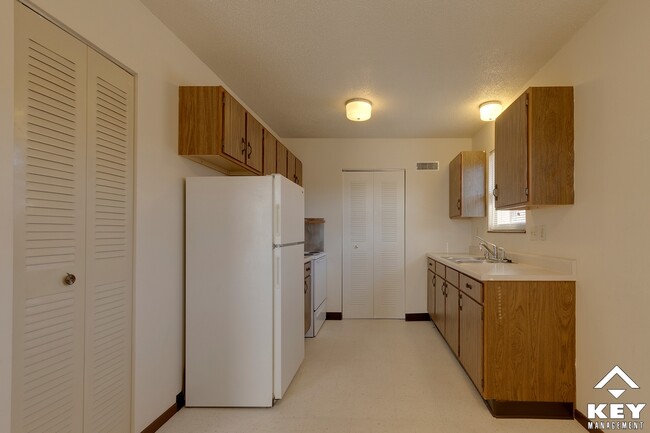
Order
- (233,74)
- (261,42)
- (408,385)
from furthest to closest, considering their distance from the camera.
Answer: (233,74)
(408,385)
(261,42)

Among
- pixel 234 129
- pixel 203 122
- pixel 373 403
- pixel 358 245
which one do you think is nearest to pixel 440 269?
pixel 358 245

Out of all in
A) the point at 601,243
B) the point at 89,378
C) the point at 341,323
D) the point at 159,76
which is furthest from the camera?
the point at 341,323

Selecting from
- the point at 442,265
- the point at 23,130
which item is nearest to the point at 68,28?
the point at 23,130

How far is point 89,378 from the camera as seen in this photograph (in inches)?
64.7

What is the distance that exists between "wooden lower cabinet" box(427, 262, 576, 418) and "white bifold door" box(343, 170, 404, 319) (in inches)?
97.6

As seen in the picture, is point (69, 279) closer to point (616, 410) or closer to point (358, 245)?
point (616, 410)

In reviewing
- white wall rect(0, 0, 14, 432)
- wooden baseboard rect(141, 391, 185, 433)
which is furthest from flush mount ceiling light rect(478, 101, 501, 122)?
wooden baseboard rect(141, 391, 185, 433)

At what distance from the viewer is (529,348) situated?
224 centimetres

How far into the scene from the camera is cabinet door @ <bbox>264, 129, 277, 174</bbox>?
3324 millimetres

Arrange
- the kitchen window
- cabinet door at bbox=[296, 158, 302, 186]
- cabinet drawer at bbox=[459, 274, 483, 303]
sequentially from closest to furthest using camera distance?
cabinet drawer at bbox=[459, 274, 483, 303], the kitchen window, cabinet door at bbox=[296, 158, 302, 186]

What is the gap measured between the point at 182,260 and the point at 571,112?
2.85 meters

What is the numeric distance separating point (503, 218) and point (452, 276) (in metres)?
1.00

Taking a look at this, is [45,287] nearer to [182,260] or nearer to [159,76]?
[182,260]

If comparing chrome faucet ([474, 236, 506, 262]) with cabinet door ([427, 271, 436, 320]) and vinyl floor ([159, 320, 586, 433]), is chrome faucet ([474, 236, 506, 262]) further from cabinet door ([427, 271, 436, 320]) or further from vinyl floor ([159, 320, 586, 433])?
vinyl floor ([159, 320, 586, 433])
